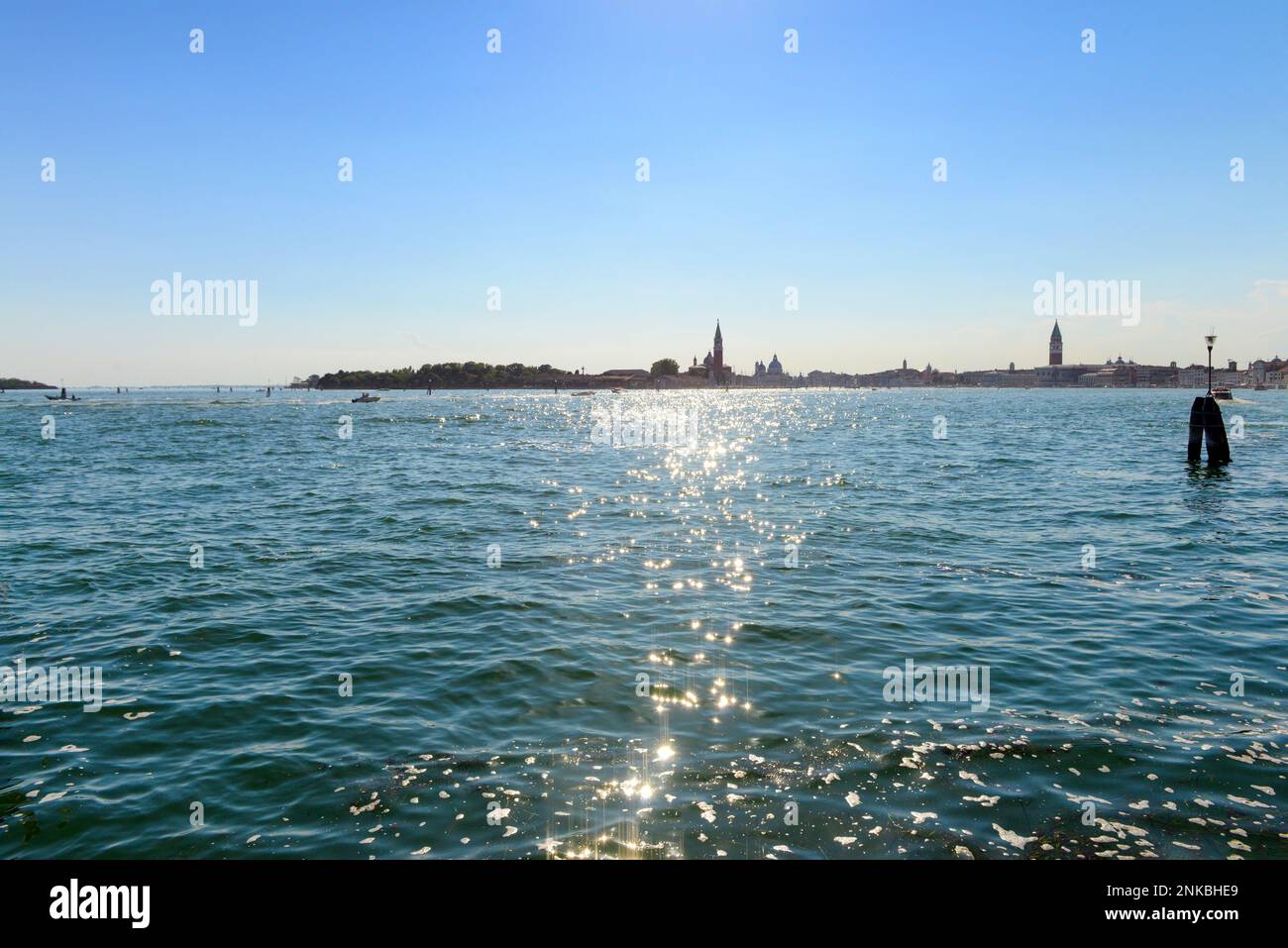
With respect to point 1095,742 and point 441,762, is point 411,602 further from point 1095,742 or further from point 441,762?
point 1095,742

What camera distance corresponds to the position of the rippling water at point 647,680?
7688 mm

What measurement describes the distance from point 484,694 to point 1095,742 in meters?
8.19

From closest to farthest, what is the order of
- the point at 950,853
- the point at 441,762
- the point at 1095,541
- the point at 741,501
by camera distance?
the point at 950,853, the point at 441,762, the point at 1095,541, the point at 741,501

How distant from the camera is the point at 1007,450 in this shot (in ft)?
175

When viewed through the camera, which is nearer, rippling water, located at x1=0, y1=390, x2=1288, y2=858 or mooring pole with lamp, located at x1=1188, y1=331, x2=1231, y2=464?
rippling water, located at x1=0, y1=390, x2=1288, y2=858

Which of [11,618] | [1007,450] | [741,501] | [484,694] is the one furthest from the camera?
[1007,450]

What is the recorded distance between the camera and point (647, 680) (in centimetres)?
1162

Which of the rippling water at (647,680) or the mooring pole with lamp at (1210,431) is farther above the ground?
the mooring pole with lamp at (1210,431)

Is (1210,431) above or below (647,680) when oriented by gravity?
above

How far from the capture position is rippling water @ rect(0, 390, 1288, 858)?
7.69 m

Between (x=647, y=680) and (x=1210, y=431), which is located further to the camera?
(x=1210, y=431)

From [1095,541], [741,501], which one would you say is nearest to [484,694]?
[1095,541]

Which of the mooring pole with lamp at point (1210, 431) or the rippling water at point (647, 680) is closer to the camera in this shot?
the rippling water at point (647, 680)

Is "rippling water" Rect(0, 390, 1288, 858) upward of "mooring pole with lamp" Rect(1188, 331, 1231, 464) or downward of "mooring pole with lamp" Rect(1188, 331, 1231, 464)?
downward
